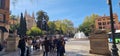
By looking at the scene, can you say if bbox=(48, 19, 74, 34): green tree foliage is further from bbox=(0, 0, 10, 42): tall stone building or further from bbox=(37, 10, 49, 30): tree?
bbox=(0, 0, 10, 42): tall stone building

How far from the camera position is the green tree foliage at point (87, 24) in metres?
95.9

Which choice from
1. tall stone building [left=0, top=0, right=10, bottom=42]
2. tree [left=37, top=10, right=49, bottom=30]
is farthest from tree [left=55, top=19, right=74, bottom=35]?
tall stone building [left=0, top=0, right=10, bottom=42]

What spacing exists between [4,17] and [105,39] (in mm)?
29156

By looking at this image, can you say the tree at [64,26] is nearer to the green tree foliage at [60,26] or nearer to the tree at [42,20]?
the green tree foliage at [60,26]

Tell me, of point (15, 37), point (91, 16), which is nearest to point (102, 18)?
point (91, 16)

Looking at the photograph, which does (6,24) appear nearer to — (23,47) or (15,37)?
(15,37)

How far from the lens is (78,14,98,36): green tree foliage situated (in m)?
95.9

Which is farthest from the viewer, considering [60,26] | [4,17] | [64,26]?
[64,26]

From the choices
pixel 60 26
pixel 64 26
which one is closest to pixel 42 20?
pixel 60 26

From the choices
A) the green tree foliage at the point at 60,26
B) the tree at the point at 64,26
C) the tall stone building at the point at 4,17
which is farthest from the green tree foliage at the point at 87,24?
the tall stone building at the point at 4,17

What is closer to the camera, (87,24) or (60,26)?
(87,24)

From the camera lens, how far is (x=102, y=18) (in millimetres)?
101125

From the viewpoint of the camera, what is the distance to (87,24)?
99.2 meters

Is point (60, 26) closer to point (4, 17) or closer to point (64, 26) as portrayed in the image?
point (64, 26)
